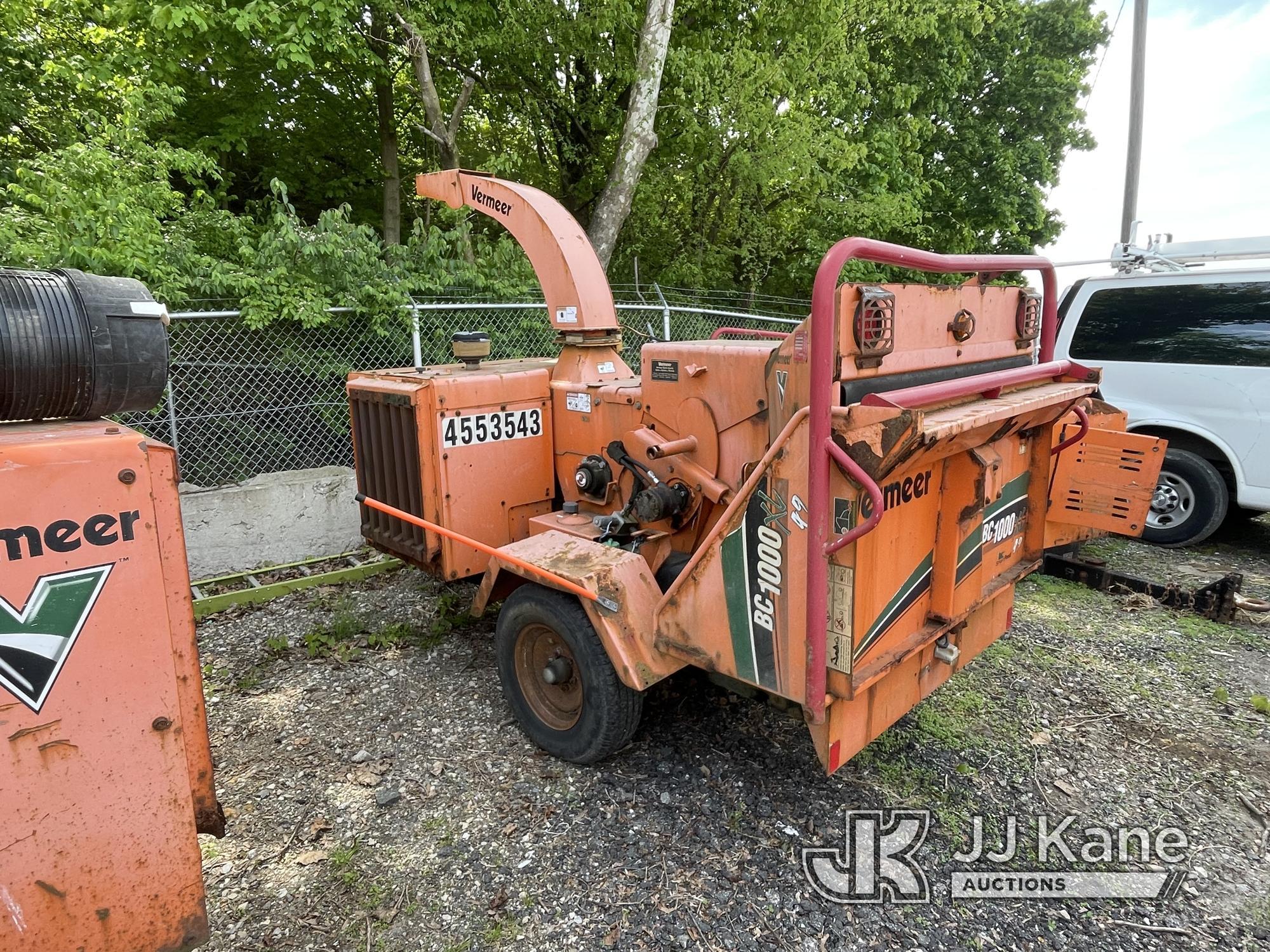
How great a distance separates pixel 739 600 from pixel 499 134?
12.9m

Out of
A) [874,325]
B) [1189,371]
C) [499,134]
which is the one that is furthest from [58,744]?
[499,134]

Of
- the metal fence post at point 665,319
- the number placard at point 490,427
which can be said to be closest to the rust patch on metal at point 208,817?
the number placard at point 490,427

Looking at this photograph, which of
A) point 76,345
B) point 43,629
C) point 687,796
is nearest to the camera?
point 43,629

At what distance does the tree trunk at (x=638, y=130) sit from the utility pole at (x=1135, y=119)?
7.00m

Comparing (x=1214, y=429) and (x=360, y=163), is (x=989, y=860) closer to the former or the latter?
(x=1214, y=429)

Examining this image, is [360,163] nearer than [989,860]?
No

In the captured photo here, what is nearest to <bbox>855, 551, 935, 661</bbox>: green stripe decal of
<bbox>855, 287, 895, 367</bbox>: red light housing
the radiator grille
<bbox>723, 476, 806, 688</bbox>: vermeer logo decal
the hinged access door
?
<bbox>723, 476, 806, 688</bbox>: vermeer logo decal

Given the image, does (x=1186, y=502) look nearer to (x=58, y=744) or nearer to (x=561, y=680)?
(x=561, y=680)

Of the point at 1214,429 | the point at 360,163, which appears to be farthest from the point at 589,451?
the point at 360,163

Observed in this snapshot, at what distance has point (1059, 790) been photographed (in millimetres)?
3145

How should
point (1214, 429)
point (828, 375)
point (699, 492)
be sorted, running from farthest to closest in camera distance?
1. point (1214, 429)
2. point (699, 492)
3. point (828, 375)

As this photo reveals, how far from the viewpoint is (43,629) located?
1529 mm

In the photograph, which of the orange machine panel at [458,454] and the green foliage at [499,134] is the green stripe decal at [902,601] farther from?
the green foliage at [499,134]

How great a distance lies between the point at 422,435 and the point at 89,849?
2.55m
